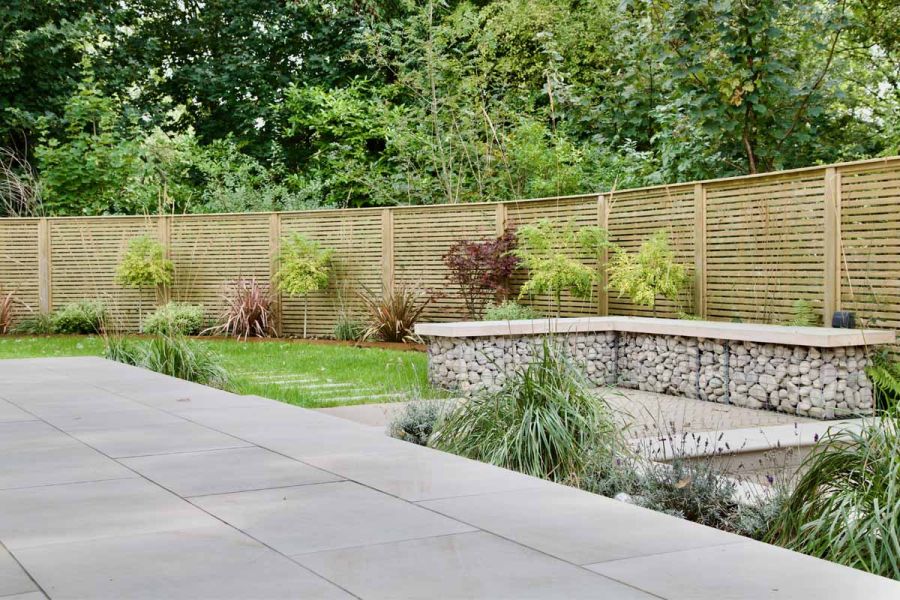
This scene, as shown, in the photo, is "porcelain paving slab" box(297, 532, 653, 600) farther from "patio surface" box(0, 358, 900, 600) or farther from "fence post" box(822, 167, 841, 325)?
"fence post" box(822, 167, 841, 325)

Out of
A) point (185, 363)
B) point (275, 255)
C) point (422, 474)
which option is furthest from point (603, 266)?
point (422, 474)

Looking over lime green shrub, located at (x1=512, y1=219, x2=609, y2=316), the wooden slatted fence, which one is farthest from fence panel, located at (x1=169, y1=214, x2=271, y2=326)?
lime green shrub, located at (x1=512, y1=219, x2=609, y2=316)

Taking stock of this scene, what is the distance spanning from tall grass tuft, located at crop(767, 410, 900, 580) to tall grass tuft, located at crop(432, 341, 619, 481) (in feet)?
3.60

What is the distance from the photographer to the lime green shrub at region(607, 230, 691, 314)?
9.60 metres

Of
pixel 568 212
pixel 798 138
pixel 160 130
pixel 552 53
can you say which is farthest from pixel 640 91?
pixel 160 130

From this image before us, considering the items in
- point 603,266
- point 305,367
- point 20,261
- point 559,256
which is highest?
point 20,261

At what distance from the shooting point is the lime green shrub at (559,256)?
10664mm

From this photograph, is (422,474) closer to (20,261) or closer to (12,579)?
(12,579)

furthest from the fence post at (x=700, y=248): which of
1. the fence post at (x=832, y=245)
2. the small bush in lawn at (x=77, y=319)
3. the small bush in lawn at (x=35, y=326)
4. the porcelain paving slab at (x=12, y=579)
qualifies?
the small bush in lawn at (x=35, y=326)

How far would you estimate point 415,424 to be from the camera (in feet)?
18.8

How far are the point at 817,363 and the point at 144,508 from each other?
560 cm

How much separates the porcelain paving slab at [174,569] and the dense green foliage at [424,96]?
29.1 ft

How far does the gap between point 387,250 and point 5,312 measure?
19.7 ft

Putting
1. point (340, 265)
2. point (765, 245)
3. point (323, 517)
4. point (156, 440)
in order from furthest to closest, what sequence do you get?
point (340, 265)
point (765, 245)
point (156, 440)
point (323, 517)
